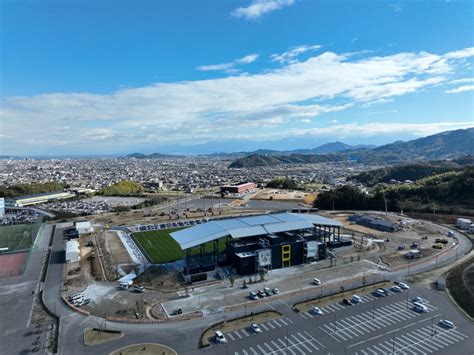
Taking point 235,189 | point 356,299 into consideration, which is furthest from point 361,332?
point 235,189

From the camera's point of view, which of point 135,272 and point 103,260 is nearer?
point 135,272

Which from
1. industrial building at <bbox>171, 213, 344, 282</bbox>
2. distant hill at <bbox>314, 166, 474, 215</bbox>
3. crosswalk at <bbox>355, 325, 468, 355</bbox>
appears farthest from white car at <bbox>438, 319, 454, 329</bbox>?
distant hill at <bbox>314, 166, 474, 215</bbox>

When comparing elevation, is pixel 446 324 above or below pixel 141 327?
below

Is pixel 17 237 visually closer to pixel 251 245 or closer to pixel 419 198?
pixel 251 245

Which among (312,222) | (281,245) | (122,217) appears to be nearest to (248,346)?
(281,245)

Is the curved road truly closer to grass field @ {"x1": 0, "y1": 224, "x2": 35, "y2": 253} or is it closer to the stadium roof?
the stadium roof

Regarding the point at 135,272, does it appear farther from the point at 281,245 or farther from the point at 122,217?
the point at 122,217

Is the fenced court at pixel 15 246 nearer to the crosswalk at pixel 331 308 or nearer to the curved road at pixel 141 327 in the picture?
the curved road at pixel 141 327
